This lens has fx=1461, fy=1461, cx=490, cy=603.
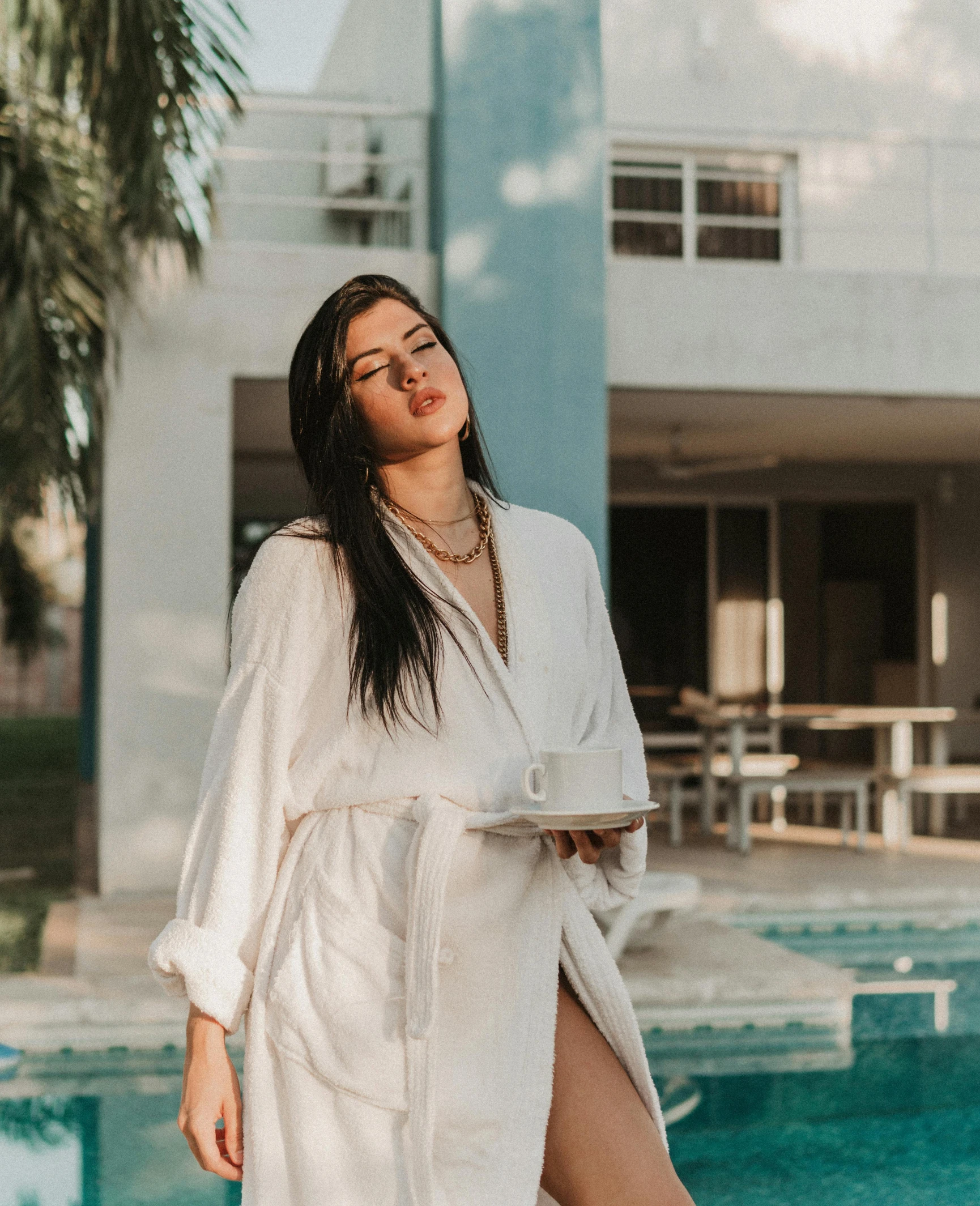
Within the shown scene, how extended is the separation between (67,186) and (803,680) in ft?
28.7

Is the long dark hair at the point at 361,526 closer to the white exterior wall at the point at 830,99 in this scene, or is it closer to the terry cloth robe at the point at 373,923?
the terry cloth robe at the point at 373,923

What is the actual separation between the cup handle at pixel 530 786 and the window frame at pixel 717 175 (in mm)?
7526

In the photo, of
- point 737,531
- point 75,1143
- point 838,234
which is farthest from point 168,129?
point 737,531

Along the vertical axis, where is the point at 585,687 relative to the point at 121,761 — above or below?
above

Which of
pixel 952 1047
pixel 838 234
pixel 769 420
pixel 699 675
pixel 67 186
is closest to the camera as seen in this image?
pixel 952 1047

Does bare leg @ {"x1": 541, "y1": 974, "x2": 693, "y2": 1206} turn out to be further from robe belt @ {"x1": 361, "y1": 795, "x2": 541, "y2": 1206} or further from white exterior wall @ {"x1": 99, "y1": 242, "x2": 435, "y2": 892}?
white exterior wall @ {"x1": 99, "y1": 242, "x2": 435, "y2": 892}

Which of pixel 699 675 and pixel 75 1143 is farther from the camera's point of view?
pixel 699 675

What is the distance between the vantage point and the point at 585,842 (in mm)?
1512

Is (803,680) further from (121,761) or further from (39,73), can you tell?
(39,73)

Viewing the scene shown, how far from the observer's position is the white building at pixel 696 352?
7.57 metres

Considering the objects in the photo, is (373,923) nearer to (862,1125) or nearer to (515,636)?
(515,636)

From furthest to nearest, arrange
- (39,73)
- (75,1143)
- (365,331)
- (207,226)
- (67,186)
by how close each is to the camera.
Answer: (207,226), (67,186), (39,73), (75,1143), (365,331)

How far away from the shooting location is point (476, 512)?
178 cm

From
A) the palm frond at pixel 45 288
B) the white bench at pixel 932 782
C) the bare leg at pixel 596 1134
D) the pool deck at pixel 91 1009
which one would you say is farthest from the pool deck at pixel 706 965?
the bare leg at pixel 596 1134
